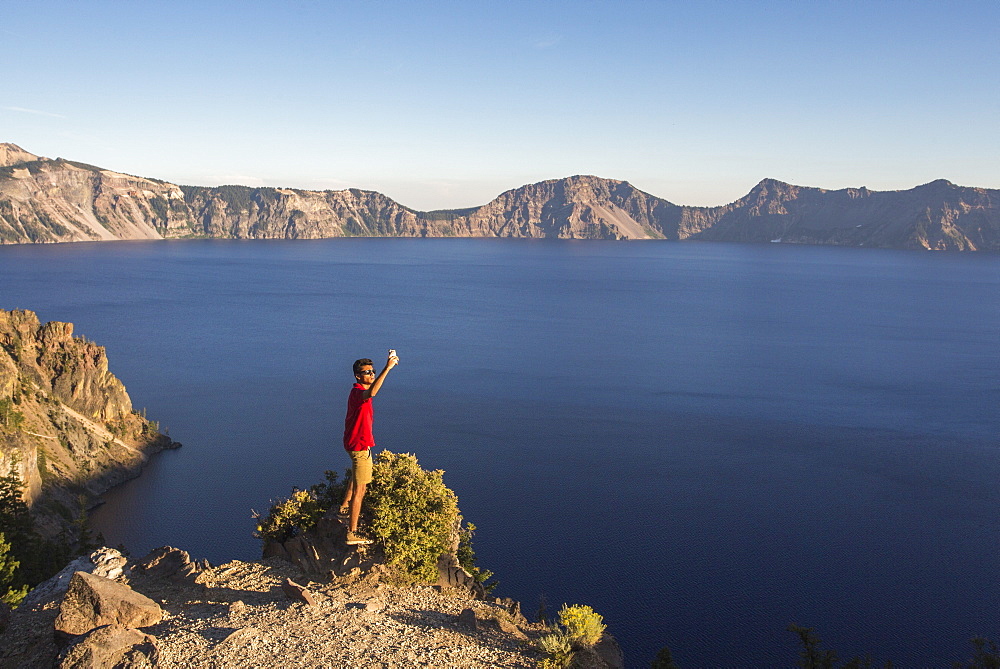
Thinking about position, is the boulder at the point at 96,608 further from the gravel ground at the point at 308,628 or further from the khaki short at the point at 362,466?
the khaki short at the point at 362,466

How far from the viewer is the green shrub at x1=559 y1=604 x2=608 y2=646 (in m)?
15.9

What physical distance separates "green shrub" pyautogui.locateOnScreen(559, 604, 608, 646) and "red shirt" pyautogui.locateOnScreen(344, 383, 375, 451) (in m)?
6.23

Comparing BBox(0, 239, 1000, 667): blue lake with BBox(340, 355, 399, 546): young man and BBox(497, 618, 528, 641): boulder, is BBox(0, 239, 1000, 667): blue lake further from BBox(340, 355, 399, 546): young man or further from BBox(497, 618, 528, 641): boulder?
BBox(340, 355, 399, 546): young man

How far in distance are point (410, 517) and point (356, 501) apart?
7.00ft

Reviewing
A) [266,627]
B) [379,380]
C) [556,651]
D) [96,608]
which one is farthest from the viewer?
[556,651]

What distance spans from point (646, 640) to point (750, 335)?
96.1 m

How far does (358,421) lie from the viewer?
1545 cm

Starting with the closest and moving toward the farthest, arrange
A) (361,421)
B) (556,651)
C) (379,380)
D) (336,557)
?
(379,380) → (556,651) → (361,421) → (336,557)

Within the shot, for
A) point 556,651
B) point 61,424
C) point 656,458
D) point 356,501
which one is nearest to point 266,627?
point 356,501

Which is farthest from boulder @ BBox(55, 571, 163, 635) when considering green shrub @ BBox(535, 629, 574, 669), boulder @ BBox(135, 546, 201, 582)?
green shrub @ BBox(535, 629, 574, 669)

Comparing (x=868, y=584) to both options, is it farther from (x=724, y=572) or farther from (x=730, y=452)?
(x=730, y=452)

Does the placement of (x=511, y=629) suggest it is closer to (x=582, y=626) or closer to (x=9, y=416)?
(x=582, y=626)

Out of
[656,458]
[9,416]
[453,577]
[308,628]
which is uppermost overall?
[308,628]

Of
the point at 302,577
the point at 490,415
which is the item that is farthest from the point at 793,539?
the point at 302,577
